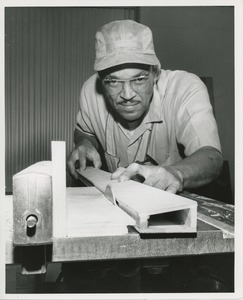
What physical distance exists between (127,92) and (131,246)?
2.39 feet

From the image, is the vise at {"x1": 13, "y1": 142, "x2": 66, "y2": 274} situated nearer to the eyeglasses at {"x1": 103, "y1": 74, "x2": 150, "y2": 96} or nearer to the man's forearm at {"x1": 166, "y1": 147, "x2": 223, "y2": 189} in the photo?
the man's forearm at {"x1": 166, "y1": 147, "x2": 223, "y2": 189}

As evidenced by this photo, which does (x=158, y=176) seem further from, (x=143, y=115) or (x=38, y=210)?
(x=143, y=115)

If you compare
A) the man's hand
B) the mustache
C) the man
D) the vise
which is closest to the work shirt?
the man

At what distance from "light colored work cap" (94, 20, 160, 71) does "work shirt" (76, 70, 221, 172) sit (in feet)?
0.58

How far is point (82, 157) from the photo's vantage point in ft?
4.24

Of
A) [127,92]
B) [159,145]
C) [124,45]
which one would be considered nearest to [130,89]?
[127,92]

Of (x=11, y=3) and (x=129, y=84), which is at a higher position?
(x=11, y=3)

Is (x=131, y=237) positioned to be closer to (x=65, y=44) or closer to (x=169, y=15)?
(x=169, y=15)

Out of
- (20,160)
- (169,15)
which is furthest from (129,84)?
(20,160)

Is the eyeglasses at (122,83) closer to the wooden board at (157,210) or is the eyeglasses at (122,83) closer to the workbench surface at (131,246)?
the wooden board at (157,210)

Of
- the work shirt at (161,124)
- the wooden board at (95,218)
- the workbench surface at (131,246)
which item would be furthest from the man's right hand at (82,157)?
the workbench surface at (131,246)

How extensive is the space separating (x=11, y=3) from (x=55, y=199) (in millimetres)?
613

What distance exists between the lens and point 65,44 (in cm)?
295

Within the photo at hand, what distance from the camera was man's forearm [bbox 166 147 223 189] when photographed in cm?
87
